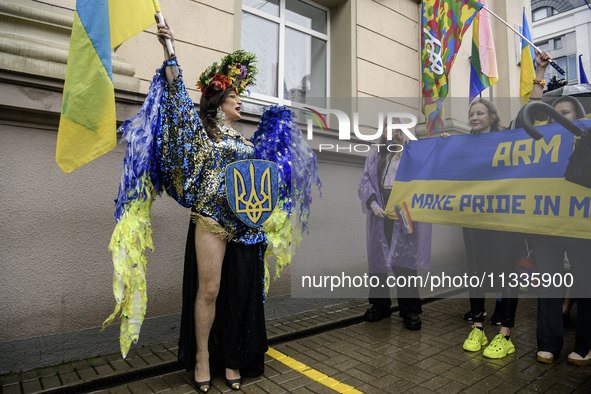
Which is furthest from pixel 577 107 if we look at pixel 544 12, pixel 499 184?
pixel 544 12

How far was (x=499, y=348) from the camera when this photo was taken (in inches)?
128

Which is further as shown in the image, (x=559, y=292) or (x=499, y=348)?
(x=499, y=348)

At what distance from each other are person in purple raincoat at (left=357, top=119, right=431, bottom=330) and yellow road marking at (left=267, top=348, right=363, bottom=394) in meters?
1.38

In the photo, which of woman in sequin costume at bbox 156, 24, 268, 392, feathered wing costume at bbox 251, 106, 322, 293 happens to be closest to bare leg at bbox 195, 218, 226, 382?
woman in sequin costume at bbox 156, 24, 268, 392

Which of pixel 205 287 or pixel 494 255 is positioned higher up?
pixel 494 255

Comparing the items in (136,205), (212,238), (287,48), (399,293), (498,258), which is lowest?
(399,293)

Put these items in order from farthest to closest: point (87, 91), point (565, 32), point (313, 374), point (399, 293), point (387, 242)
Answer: point (565, 32), point (387, 242), point (399, 293), point (313, 374), point (87, 91)

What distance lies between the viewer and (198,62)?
4.25 meters

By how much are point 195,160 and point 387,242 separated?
2534mm

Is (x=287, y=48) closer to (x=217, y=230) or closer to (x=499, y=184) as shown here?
(x=499, y=184)

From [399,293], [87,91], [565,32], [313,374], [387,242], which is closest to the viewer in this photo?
[87,91]

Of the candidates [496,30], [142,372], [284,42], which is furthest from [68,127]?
[496,30]

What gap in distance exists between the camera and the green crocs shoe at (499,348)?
3234 mm

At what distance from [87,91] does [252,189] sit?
117cm
